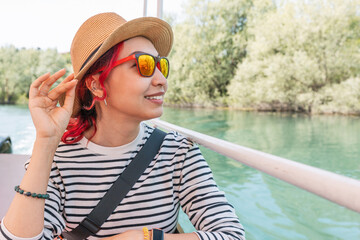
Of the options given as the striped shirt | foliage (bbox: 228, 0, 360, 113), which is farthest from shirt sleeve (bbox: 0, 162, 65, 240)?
foliage (bbox: 228, 0, 360, 113)

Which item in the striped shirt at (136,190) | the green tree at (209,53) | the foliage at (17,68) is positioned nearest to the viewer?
the striped shirt at (136,190)

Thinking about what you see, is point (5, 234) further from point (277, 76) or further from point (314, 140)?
point (277, 76)

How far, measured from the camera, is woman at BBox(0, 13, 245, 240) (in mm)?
741

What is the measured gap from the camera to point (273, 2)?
24.0 metres

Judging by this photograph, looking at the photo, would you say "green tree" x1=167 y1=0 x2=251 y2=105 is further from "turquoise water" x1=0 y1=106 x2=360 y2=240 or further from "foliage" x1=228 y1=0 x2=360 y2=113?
"foliage" x1=228 y1=0 x2=360 y2=113

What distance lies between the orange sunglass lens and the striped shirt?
0.20 metres

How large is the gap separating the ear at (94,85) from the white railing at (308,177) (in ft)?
1.26

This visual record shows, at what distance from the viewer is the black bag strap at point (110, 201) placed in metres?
0.77

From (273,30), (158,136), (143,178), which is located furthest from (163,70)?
(273,30)

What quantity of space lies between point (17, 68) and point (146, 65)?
29998mm

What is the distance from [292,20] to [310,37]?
76.0 inches

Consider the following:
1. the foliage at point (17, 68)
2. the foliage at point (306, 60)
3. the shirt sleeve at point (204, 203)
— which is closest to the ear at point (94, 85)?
the shirt sleeve at point (204, 203)

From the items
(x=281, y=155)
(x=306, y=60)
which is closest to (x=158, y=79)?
(x=281, y=155)

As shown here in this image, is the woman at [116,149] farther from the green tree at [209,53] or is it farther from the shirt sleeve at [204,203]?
the green tree at [209,53]
